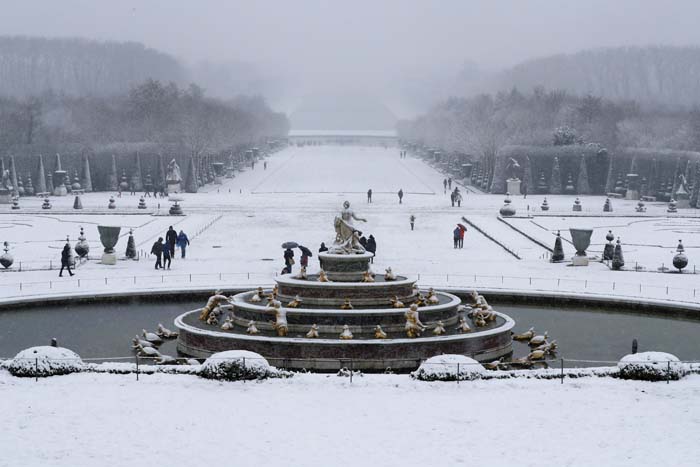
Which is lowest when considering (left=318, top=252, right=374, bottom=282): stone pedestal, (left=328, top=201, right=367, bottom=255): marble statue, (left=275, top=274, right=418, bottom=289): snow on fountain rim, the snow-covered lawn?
the snow-covered lawn

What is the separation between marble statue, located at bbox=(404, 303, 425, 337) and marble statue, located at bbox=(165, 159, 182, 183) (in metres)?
64.7

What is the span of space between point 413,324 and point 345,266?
4148 mm

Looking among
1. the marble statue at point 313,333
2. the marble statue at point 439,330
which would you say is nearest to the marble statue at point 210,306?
the marble statue at point 313,333

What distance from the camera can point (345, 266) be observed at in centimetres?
3200

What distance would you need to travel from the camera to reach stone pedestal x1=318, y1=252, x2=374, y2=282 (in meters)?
31.8

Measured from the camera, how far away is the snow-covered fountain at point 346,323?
27.6m

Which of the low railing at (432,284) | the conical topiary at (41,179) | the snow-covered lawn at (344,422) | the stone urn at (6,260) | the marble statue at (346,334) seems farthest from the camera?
the conical topiary at (41,179)

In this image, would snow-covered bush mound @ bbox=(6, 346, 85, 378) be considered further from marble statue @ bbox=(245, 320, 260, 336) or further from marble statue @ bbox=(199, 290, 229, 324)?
marble statue @ bbox=(199, 290, 229, 324)

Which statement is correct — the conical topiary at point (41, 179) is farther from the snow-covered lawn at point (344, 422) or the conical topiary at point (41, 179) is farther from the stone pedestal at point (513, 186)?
the snow-covered lawn at point (344, 422)

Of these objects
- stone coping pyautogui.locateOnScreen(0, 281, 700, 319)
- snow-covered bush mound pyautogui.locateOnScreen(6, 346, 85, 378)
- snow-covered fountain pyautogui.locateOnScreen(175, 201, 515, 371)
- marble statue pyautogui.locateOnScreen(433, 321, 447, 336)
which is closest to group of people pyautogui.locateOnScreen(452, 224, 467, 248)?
stone coping pyautogui.locateOnScreen(0, 281, 700, 319)

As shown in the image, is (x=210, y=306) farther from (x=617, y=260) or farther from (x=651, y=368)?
(x=617, y=260)

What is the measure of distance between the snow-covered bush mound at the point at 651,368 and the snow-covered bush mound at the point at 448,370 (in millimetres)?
3430

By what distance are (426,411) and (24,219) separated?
50.0m

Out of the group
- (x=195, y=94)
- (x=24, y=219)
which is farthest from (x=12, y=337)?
(x=195, y=94)
